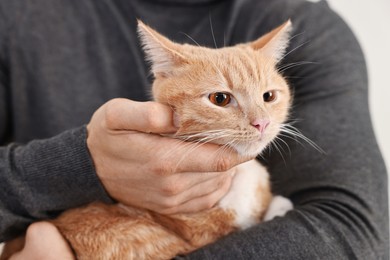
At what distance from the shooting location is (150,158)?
1.00 m

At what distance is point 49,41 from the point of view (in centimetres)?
157

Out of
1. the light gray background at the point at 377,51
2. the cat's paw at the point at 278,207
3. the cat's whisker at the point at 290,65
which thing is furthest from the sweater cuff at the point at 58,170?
the light gray background at the point at 377,51

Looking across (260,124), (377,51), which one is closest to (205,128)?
(260,124)

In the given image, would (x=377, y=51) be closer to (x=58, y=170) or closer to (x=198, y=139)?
(x=198, y=139)

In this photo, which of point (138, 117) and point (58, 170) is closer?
point (138, 117)

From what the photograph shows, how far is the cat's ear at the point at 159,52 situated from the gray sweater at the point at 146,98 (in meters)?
0.35

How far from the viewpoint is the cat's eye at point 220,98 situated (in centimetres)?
104

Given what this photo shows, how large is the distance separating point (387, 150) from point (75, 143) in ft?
7.31

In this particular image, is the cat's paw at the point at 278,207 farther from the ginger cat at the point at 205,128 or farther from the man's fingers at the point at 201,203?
the man's fingers at the point at 201,203

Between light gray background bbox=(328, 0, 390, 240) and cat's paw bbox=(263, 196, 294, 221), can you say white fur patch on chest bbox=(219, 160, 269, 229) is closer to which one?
cat's paw bbox=(263, 196, 294, 221)

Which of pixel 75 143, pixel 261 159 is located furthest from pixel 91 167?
pixel 261 159

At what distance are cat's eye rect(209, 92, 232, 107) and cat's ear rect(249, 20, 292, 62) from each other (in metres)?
0.30

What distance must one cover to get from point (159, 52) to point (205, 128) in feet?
1.00

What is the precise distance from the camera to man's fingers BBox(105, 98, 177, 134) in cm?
93
